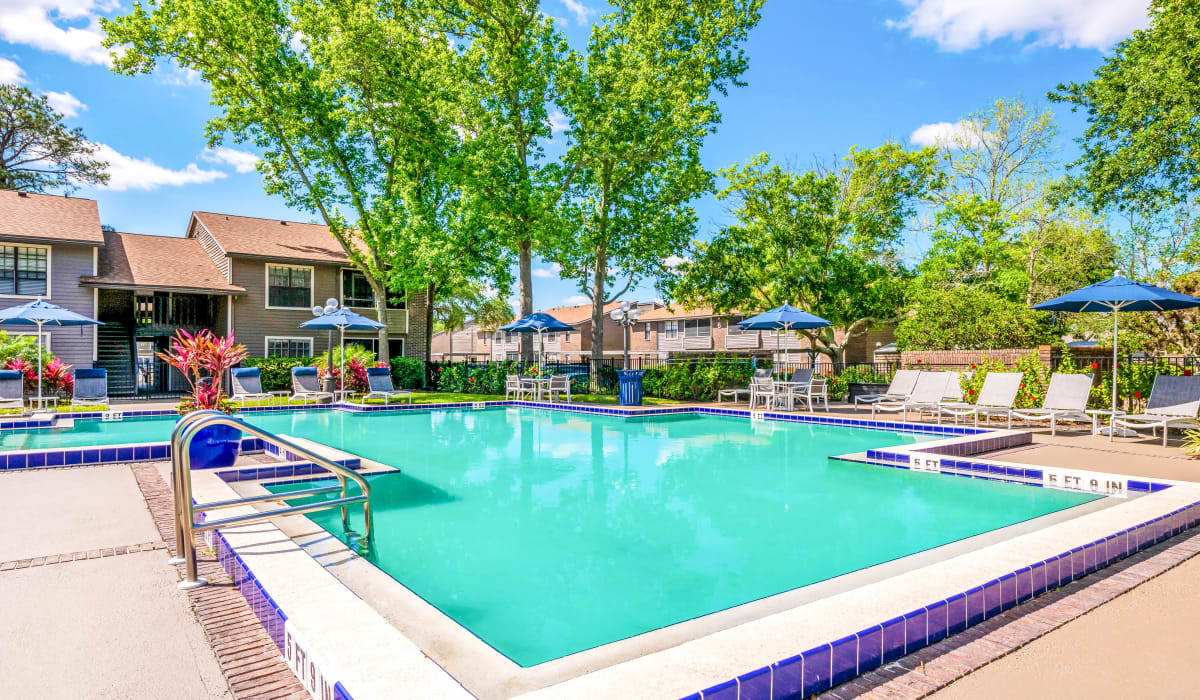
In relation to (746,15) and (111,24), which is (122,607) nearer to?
(746,15)

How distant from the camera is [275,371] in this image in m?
19.1

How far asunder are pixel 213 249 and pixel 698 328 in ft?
86.5

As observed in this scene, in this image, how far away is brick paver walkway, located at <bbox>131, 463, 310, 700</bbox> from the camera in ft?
7.09

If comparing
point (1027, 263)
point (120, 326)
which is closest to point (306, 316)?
point (120, 326)

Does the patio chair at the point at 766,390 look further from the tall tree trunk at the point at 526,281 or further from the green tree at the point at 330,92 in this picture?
the green tree at the point at 330,92

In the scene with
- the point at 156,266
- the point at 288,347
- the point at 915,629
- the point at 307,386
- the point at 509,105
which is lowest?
the point at 915,629

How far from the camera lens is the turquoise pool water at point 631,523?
350cm

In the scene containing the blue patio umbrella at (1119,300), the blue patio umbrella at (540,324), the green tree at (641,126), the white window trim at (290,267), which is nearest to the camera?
the blue patio umbrella at (1119,300)

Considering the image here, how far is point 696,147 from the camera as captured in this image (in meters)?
19.0

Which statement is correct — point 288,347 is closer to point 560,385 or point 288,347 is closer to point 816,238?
point 560,385

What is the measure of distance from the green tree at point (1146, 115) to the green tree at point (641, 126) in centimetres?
934

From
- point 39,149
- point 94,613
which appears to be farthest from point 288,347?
point 94,613

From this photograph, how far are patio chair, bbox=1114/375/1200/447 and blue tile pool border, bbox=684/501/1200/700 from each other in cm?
602

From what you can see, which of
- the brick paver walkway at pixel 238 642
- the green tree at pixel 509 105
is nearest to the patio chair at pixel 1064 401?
the brick paver walkway at pixel 238 642
